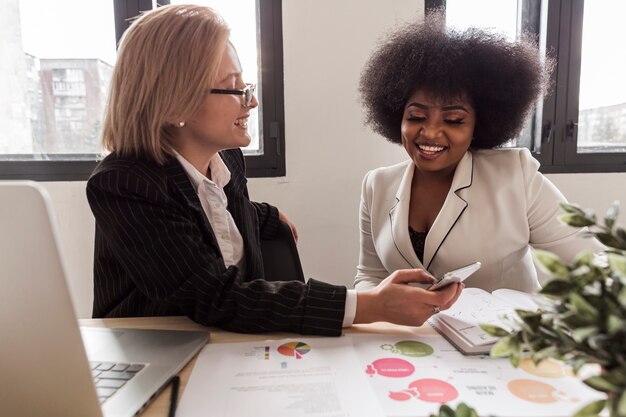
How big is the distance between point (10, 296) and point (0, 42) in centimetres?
215

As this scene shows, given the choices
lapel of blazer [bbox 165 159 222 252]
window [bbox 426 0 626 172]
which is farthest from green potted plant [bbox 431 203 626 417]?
window [bbox 426 0 626 172]

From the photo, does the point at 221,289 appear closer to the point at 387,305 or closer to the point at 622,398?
the point at 387,305

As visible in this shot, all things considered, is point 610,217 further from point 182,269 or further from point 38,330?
point 182,269

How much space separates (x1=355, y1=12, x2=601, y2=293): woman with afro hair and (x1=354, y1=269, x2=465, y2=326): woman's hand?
39cm

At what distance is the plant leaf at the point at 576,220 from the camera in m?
0.34

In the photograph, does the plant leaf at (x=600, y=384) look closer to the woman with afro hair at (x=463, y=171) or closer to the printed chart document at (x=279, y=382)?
the printed chart document at (x=279, y=382)

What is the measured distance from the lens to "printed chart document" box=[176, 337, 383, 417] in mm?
636

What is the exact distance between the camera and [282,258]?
1.34 metres

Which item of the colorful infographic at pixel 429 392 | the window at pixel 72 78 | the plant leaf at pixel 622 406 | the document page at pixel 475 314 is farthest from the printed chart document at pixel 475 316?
the window at pixel 72 78

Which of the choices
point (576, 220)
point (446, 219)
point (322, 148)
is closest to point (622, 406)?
point (576, 220)

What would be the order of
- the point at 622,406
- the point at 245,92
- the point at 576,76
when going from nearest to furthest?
the point at 622,406 → the point at 245,92 → the point at 576,76

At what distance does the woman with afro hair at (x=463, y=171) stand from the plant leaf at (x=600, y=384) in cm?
99

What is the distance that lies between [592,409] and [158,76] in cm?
107

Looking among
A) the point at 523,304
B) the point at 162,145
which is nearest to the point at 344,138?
the point at 162,145
